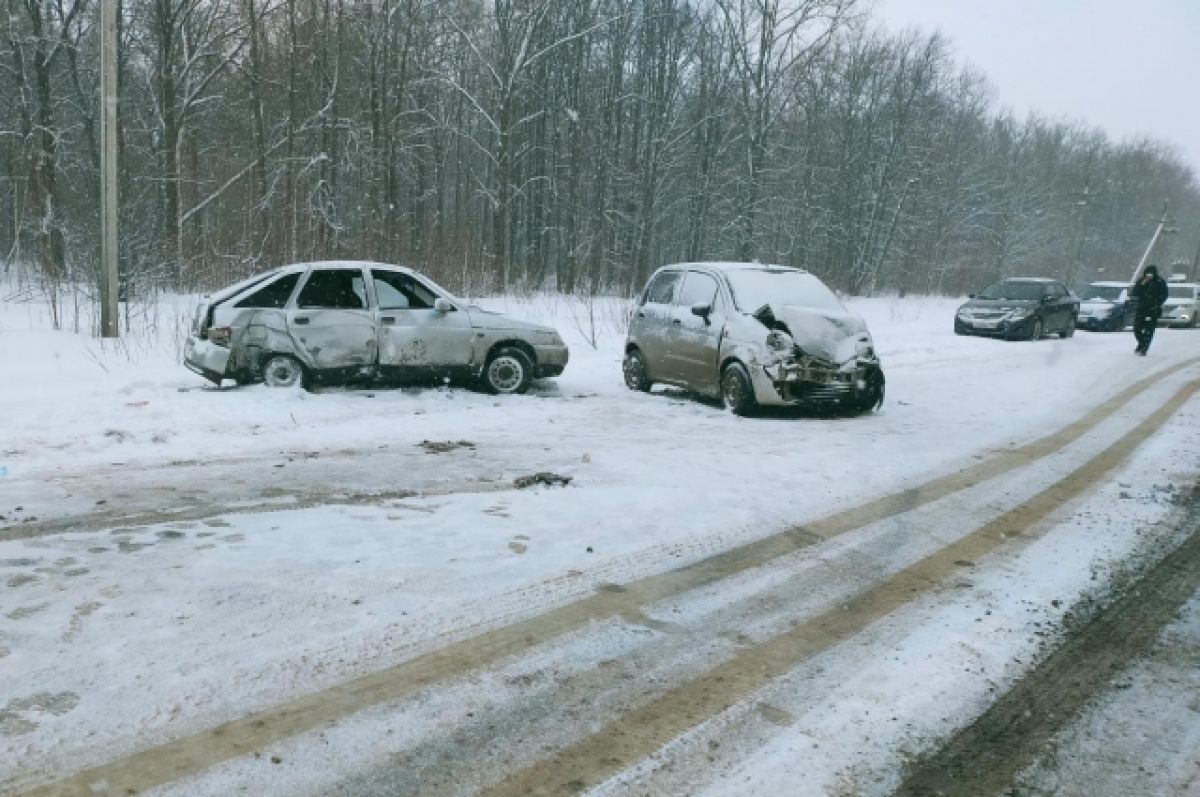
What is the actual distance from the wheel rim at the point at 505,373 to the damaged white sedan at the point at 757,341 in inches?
72.4

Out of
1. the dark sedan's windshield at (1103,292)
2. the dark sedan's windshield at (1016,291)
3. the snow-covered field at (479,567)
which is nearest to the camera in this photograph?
the snow-covered field at (479,567)

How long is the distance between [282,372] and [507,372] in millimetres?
2764

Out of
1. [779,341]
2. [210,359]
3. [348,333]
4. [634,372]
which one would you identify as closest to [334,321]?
[348,333]

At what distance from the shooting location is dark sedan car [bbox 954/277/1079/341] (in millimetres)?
20078

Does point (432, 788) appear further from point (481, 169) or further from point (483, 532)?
point (481, 169)

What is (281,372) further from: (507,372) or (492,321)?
(507,372)

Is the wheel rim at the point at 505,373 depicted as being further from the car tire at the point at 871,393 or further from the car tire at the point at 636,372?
the car tire at the point at 871,393

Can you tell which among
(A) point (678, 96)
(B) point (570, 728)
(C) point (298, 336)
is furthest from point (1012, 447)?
(A) point (678, 96)

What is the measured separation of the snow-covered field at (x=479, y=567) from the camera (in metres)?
2.68

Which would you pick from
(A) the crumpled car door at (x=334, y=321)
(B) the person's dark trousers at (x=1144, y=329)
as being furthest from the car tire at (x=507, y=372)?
(B) the person's dark trousers at (x=1144, y=329)

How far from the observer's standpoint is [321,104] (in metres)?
29.5

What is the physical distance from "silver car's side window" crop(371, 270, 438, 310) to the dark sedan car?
52.3ft

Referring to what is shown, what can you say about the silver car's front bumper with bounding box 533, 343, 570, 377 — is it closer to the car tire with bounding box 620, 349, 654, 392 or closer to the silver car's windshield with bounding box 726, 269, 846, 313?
the car tire with bounding box 620, 349, 654, 392

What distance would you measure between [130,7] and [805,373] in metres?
27.9
